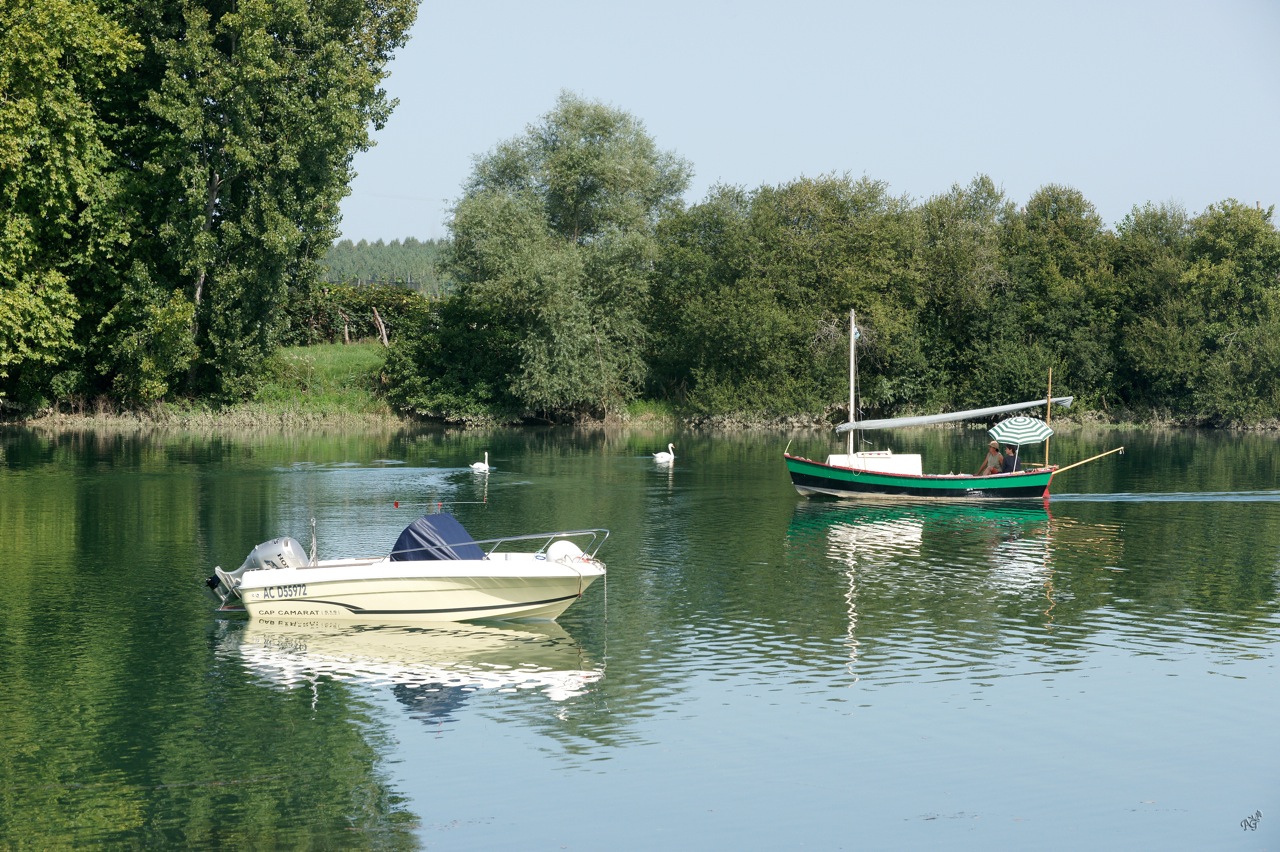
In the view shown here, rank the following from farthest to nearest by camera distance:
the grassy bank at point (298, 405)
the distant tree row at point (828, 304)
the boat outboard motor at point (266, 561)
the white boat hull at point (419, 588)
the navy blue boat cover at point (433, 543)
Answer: the distant tree row at point (828, 304)
the grassy bank at point (298, 405)
the boat outboard motor at point (266, 561)
the navy blue boat cover at point (433, 543)
the white boat hull at point (419, 588)

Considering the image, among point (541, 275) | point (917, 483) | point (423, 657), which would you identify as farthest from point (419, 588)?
Answer: point (541, 275)

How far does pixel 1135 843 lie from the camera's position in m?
14.4

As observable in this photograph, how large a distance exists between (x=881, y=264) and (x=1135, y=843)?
6955 cm

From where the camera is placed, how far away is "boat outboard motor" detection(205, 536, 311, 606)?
24500mm

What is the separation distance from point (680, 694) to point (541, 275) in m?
57.4

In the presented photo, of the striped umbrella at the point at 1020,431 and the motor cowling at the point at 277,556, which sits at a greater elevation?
the striped umbrella at the point at 1020,431

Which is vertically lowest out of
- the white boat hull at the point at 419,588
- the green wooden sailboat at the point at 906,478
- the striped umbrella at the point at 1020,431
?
the white boat hull at the point at 419,588

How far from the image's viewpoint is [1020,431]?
4406 cm

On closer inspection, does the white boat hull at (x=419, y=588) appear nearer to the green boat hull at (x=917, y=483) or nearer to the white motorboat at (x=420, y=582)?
the white motorboat at (x=420, y=582)

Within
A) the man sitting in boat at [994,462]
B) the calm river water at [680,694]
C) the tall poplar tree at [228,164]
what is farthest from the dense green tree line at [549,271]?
the man sitting in boat at [994,462]

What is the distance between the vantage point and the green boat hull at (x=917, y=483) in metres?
43.4

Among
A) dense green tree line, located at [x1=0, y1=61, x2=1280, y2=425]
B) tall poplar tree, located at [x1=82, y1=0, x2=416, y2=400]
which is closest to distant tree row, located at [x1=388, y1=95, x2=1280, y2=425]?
dense green tree line, located at [x1=0, y1=61, x2=1280, y2=425]

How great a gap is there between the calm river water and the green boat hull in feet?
13.7

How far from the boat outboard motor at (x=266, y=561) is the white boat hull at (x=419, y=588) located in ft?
0.98
